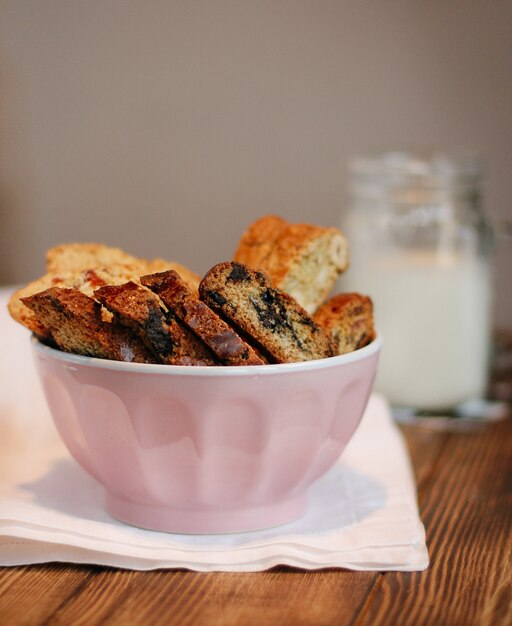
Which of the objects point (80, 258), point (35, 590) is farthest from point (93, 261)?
point (35, 590)

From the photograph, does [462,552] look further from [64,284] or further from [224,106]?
[224,106]

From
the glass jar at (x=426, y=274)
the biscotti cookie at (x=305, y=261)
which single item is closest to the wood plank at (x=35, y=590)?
the biscotti cookie at (x=305, y=261)

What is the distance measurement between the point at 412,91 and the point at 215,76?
1.24ft

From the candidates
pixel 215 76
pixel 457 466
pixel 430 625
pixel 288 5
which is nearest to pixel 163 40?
pixel 215 76

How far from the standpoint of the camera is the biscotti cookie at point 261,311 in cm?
60

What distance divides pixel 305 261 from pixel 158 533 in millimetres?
235

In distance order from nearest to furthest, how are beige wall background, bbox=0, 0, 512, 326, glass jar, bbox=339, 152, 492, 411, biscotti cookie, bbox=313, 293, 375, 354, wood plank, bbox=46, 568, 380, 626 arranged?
wood plank, bbox=46, 568, 380, 626 < biscotti cookie, bbox=313, 293, 375, 354 < glass jar, bbox=339, 152, 492, 411 < beige wall background, bbox=0, 0, 512, 326

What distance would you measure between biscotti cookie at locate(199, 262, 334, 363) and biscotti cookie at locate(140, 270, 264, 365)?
0.04 feet

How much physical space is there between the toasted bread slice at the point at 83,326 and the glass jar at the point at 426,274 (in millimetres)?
529

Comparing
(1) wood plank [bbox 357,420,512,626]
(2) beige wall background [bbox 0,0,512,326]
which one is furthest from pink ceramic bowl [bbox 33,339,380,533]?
(2) beige wall background [bbox 0,0,512,326]

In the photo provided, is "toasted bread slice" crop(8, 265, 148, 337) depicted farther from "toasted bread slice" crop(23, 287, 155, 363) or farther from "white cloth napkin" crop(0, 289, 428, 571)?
"white cloth napkin" crop(0, 289, 428, 571)

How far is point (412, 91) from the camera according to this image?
1.61 m

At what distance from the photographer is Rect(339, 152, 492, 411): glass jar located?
1.07 m

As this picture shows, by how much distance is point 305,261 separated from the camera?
0.69 metres
